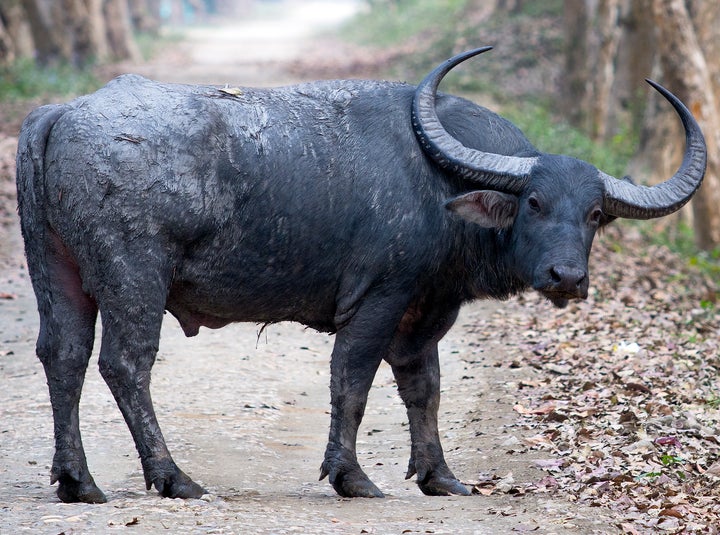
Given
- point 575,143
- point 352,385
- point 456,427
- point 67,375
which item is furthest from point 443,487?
point 575,143

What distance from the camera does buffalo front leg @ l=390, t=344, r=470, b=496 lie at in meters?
6.36

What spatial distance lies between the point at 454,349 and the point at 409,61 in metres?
19.2

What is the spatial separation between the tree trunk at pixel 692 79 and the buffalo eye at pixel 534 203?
7876 millimetres

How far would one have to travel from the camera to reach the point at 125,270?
18.0 feet

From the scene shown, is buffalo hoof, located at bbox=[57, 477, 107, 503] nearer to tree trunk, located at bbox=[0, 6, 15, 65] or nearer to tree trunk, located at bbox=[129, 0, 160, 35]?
tree trunk, located at bbox=[0, 6, 15, 65]

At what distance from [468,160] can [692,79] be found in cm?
826

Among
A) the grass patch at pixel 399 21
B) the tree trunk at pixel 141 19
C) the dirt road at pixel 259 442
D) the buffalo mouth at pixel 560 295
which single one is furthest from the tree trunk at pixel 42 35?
the buffalo mouth at pixel 560 295

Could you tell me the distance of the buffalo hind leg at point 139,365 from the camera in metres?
5.52

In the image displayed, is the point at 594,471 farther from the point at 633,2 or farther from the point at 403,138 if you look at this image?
the point at 633,2

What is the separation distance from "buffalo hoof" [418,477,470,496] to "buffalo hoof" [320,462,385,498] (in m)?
0.41

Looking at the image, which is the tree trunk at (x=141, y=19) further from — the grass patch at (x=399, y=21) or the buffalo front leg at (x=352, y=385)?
the buffalo front leg at (x=352, y=385)

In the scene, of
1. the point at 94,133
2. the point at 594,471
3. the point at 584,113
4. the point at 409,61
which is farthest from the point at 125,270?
the point at 409,61

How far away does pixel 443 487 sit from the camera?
6.27m

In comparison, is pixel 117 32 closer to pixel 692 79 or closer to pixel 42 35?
pixel 42 35
